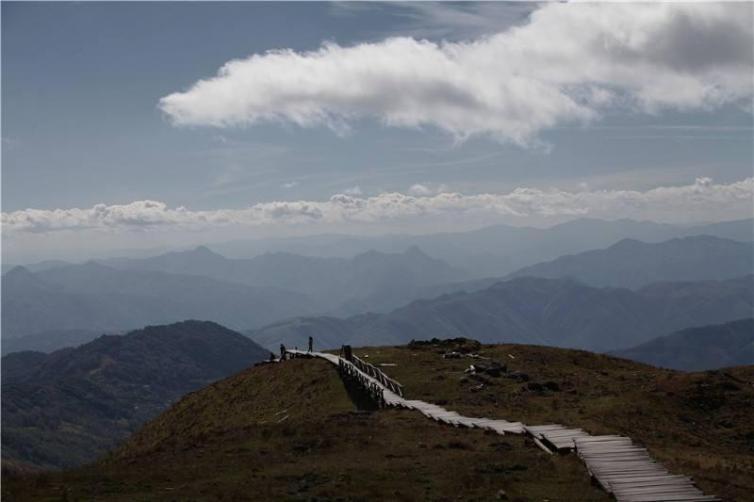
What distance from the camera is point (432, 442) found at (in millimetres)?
31969

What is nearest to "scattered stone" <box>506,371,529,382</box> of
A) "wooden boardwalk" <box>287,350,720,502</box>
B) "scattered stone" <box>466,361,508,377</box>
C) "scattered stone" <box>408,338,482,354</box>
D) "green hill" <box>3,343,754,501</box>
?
"green hill" <box>3,343,754,501</box>

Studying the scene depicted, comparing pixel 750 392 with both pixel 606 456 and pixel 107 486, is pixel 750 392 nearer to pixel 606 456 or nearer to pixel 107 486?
pixel 606 456

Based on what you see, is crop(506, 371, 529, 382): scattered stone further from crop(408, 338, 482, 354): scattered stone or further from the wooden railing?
crop(408, 338, 482, 354): scattered stone

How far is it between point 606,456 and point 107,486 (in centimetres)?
1903

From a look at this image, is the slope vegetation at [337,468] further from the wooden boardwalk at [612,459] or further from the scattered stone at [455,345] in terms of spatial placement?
the scattered stone at [455,345]

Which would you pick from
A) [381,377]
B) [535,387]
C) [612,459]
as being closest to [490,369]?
[535,387]

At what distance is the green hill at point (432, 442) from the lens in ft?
77.9

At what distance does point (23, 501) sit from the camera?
22.0 metres

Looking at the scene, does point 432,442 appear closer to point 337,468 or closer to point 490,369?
point 337,468

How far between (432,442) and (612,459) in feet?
29.6

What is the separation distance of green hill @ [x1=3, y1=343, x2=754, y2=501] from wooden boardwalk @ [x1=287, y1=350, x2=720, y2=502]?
0.67 meters

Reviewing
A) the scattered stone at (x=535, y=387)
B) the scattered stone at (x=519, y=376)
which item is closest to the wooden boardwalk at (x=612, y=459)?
the scattered stone at (x=535, y=387)

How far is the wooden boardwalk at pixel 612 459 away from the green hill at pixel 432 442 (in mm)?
671

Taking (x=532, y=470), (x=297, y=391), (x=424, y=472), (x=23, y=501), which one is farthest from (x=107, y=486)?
(x=297, y=391)
